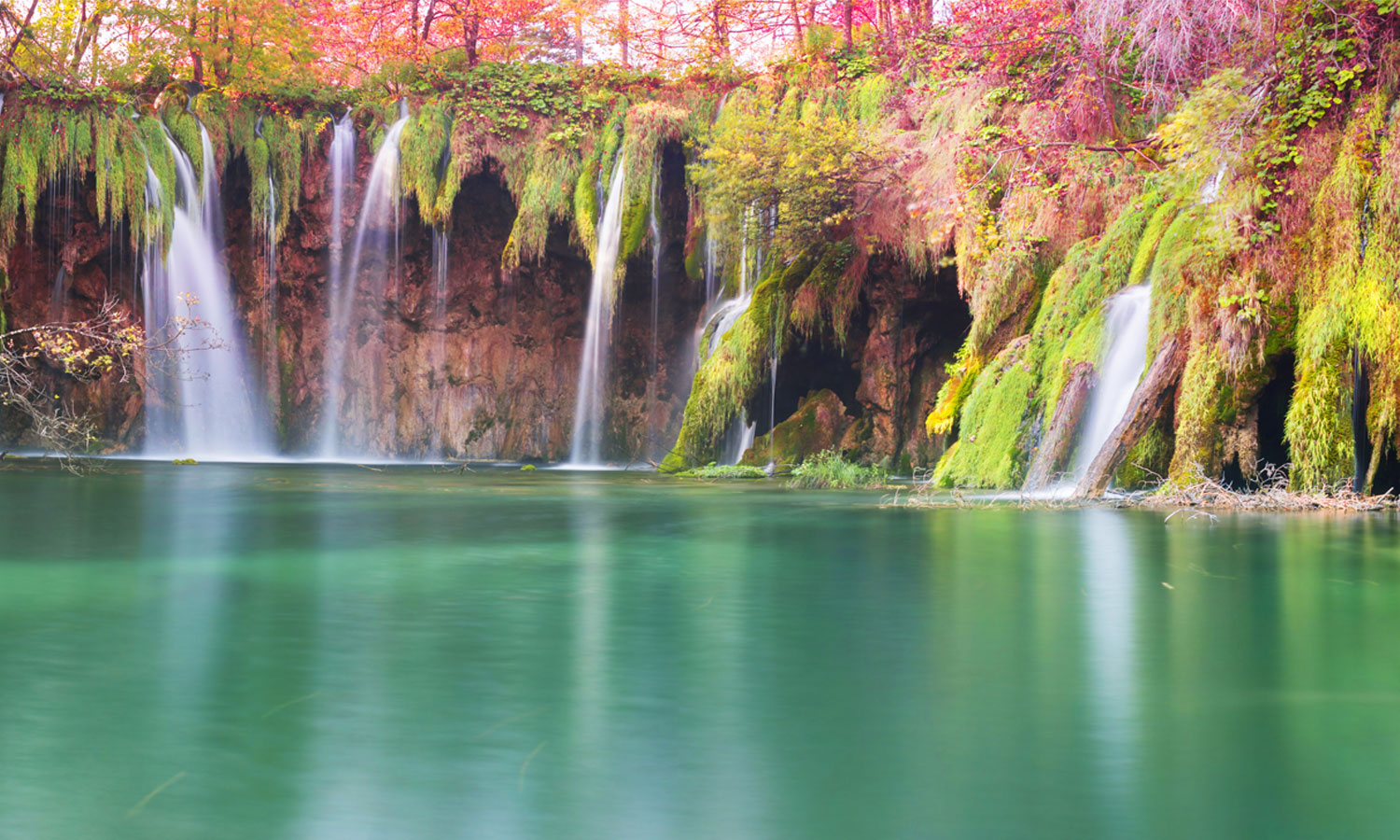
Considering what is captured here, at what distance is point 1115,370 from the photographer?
1377 centimetres

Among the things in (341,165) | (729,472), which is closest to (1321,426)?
(729,472)

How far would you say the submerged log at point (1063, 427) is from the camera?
45.3 ft

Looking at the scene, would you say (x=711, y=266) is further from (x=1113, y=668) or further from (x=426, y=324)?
(x=1113, y=668)

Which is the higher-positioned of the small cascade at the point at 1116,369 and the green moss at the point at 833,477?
the small cascade at the point at 1116,369

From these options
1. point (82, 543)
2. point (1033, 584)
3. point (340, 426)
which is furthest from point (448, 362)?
point (1033, 584)

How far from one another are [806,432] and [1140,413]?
30.3 ft

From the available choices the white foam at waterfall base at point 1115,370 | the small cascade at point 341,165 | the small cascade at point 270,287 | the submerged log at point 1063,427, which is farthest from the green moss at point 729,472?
the small cascade at point 270,287

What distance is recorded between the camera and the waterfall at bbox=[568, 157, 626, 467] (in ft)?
79.6

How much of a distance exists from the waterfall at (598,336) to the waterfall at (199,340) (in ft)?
22.9

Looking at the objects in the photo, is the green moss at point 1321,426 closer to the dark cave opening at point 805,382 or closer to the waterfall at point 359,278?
the dark cave opening at point 805,382

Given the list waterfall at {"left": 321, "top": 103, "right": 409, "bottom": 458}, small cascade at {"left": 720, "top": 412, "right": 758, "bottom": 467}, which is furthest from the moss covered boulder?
waterfall at {"left": 321, "top": 103, "right": 409, "bottom": 458}

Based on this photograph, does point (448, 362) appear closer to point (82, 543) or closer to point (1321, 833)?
point (82, 543)

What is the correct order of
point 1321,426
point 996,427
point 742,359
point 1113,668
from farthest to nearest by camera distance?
point 742,359 < point 996,427 < point 1321,426 < point 1113,668

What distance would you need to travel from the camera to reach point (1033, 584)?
7207 millimetres
